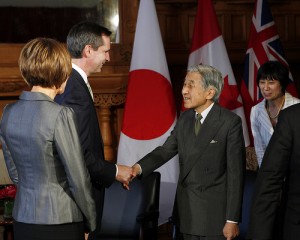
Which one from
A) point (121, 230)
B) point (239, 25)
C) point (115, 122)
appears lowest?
point (121, 230)

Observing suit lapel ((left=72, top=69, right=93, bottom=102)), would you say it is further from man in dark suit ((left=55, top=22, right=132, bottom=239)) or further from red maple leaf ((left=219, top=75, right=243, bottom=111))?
red maple leaf ((left=219, top=75, right=243, bottom=111))

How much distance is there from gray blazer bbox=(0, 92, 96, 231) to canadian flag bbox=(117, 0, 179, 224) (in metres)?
2.41

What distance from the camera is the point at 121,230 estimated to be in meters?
4.48

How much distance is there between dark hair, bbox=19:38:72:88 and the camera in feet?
8.55

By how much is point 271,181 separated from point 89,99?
3.55ft

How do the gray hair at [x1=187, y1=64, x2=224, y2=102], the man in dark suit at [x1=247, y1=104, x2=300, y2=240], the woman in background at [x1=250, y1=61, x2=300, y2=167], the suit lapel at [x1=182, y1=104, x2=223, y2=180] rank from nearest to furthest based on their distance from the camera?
the man in dark suit at [x1=247, y1=104, x2=300, y2=240] < the suit lapel at [x1=182, y1=104, x2=223, y2=180] < the gray hair at [x1=187, y1=64, x2=224, y2=102] < the woman in background at [x1=250, y1=61, x2=300, y2=167]

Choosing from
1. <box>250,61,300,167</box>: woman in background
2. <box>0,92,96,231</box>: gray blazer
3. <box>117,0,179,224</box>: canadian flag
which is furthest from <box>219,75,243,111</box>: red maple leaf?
<box>0,92,96,231</box>: gray blazer

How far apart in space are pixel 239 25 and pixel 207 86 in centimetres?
214

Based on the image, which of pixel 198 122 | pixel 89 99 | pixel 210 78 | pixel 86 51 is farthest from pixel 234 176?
pixel 86 51

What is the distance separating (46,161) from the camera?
261 cm

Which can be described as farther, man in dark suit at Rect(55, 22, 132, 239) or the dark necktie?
the dark necktie

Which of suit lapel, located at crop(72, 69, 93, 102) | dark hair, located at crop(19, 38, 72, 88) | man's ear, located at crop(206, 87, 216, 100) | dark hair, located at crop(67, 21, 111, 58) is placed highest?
dark hair, located at crop(67, 21, 111, 58)

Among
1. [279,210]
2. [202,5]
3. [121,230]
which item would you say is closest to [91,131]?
[279,210]

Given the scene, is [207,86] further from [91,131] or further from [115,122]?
[115,122]
